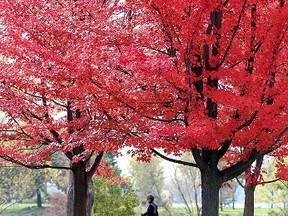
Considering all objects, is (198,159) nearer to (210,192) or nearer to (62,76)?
(210,192)

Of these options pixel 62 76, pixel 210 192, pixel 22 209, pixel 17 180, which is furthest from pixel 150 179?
pixel 62 76

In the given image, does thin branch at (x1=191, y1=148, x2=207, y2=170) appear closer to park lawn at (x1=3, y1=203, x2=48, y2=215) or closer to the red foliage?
the red foliage

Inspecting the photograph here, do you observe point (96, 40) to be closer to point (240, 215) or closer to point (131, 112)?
point (131, 112)

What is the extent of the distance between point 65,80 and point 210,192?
326cm

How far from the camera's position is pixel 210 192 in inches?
343

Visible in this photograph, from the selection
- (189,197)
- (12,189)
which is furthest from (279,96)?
(12,189)

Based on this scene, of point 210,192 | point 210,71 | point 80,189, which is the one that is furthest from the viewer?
point 80,189

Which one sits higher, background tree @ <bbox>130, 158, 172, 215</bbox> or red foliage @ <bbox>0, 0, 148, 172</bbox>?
red foliage @ <bbox>0, 0, 148, 172</bbox>

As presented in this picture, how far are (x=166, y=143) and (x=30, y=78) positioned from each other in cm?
332

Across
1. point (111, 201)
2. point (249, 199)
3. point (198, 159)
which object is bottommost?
point (111, 201)

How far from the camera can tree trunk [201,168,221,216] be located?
870cm

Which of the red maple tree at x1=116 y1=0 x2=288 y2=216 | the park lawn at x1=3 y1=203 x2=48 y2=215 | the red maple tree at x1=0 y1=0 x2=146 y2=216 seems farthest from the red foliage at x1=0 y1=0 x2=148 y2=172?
the park lawn at x1=3 y1=203 x2=48 y2=215

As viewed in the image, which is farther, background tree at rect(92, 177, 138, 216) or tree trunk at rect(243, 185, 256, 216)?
background tree at rect(92, 177, 138, 216)

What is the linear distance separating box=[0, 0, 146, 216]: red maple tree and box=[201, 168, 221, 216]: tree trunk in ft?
5.54
